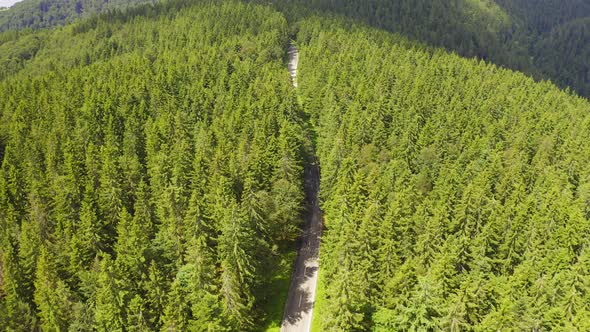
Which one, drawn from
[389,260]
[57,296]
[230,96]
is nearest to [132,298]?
[57,296]

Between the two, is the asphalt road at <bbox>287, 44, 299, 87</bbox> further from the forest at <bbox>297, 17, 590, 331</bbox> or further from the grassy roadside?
the grassy roadside

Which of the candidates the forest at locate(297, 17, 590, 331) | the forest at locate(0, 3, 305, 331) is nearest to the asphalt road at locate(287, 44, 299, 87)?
the forest at locate(0, 3, 305, 331)

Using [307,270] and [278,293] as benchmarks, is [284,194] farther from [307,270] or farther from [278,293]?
[278,293]

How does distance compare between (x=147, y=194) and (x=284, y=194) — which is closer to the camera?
(x=284, y=194)

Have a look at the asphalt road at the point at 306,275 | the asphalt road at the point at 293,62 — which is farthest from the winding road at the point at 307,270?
the asphalt road at the point at 293,62

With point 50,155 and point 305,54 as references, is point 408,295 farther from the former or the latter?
point 305,54

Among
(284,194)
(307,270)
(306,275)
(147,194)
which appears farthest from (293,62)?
(306,275)

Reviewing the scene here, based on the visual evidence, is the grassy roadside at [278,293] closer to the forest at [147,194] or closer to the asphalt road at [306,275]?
the asphalt road at [306,275]
